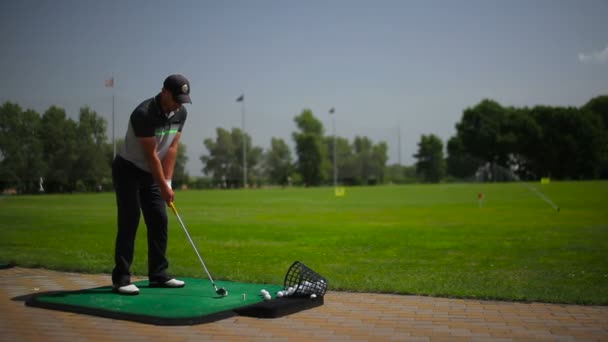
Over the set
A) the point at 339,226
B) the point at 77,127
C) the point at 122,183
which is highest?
the point at 77,127

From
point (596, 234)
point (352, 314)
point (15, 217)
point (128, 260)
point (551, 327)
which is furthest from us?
point (15, 217)

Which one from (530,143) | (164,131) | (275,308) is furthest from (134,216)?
(530,143)

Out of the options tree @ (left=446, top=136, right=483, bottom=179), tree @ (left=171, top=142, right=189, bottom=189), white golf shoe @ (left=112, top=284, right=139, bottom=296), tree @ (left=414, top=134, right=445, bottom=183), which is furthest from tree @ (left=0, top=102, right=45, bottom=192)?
tree @ (left=414, top=134, right=445, bottom=183)

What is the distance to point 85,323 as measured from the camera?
5508mm

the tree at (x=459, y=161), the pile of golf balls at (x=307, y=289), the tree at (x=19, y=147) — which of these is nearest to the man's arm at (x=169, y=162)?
the pile of golf balls at (x=307, y=289)

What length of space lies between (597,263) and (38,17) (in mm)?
13307

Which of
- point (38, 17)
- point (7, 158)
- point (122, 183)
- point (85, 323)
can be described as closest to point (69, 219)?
point (7, 158)

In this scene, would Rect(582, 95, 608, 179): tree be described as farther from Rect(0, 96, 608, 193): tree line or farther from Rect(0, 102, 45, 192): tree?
Rect(0, 102, 45, 192): tree

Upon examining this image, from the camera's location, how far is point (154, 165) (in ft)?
22.0

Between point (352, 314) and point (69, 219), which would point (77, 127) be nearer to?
point (69, 219)

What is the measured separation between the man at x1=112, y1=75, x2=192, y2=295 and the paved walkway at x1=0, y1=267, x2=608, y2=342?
1260 mm

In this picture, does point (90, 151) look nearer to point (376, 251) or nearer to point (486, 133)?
point (376, 251)

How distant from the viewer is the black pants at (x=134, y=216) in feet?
22.7

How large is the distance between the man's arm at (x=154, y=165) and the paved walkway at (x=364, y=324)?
1703mm
